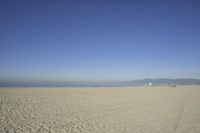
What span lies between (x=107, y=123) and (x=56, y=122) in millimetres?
2641

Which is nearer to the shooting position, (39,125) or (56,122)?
(39,125)

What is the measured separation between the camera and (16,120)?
30.7 feet

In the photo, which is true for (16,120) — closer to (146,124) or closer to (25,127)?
(25,127)

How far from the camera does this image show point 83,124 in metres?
9.03

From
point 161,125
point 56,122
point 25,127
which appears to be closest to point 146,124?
point 161,125

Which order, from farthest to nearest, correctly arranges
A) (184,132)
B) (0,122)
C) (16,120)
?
(16,120)
(0,122)
(184,132)

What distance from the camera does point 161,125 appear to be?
362 inches

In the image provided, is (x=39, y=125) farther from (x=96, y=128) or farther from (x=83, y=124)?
(x=96, y=128)

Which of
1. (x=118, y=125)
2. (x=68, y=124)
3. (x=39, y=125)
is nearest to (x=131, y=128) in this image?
(x=118, y=125)

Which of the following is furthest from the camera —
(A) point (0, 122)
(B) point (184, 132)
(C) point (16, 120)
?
(C) point (16, 120)

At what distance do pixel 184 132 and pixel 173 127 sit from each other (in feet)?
2.47

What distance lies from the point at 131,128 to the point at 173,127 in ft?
6.95

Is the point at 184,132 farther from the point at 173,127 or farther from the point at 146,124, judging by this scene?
the point at 146,124

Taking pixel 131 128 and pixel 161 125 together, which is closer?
pixel 131 128
